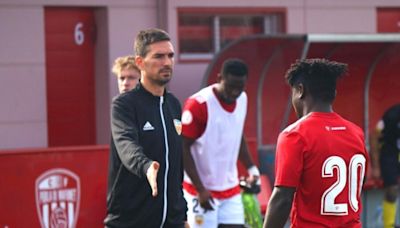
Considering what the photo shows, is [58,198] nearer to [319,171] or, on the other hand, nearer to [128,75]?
[128,75]

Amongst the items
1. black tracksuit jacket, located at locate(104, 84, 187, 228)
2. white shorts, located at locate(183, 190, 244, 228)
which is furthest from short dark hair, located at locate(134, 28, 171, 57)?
white shorts, located at locate(183, 190, 244, 228)

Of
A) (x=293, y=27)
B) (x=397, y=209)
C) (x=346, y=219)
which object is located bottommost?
(x=397, y=209)

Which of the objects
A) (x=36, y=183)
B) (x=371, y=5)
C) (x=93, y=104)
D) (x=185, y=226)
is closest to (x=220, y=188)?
(x=36, y=183)

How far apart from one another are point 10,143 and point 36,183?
7.95ft

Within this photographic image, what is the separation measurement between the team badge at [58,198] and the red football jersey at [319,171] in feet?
Answer: 15.7

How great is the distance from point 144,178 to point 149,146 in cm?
20

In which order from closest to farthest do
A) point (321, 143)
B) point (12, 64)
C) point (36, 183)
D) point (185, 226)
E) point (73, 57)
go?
point (321, 143) → point (185, 226) → point (36, 183) → point (12, 64) → point (73, 57)

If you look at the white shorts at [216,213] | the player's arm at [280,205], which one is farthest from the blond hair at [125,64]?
the player's arm at [280,205]

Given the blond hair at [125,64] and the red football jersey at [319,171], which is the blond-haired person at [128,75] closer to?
the blond hair at [125,64]

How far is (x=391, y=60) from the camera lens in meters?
14.3

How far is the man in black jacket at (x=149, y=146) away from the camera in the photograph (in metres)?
6.36

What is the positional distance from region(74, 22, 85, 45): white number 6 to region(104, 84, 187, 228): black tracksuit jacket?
677cm

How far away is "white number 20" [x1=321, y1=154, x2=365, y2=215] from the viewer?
5711mm

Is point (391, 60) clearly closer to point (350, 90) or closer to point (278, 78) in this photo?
point (350, 90)
